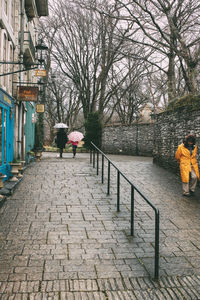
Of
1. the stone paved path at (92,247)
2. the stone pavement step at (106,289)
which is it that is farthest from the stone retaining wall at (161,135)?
the stone pavement step at (106,289)

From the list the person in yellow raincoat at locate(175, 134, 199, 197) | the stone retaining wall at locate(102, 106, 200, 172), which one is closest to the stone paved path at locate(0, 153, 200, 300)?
the person in yellow raincoat at locate(175, 134, 199, 197)

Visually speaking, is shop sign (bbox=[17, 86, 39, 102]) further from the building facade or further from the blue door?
the blue door

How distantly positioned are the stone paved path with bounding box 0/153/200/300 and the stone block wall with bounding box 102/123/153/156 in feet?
47.8

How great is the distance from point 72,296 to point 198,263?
6.02 ft

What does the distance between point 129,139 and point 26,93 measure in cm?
1331

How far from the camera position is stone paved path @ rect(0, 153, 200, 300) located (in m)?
3.74

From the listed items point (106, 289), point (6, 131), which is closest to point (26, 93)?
point (6, 131)

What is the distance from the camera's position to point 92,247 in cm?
496

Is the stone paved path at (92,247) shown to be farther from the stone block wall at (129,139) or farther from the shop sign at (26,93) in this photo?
the stone block wall at (129,139)

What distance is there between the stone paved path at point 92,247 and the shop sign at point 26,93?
4.78m

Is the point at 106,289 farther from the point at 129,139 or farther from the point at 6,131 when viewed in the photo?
the point at 129,139

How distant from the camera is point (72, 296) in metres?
3.56

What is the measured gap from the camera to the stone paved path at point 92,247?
374 cm

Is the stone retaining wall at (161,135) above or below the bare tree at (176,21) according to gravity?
below
